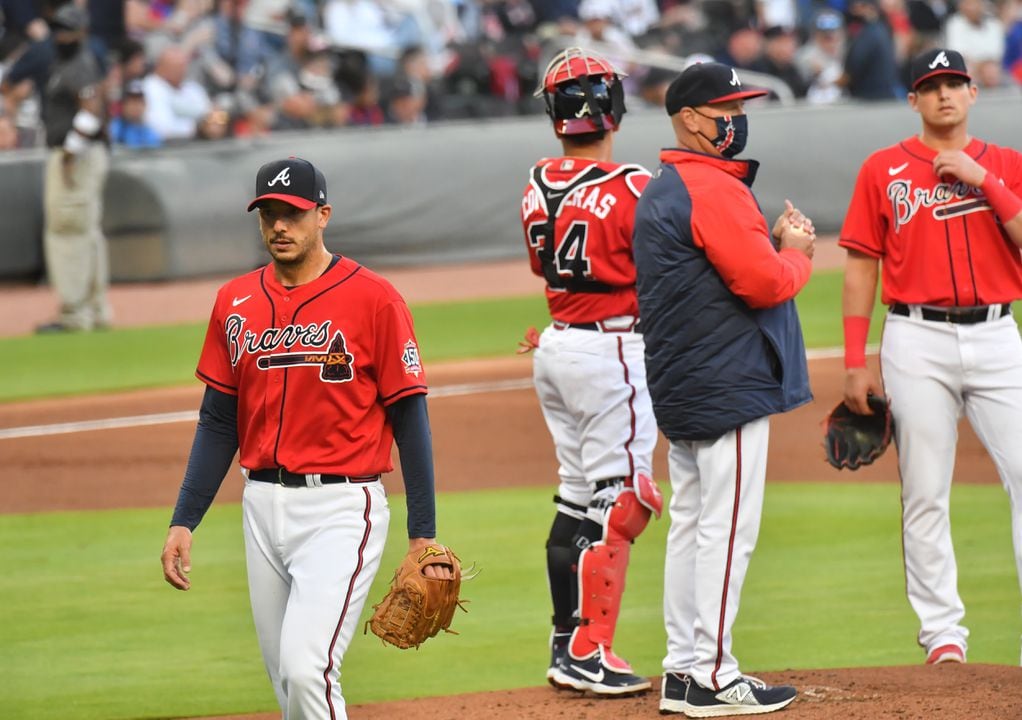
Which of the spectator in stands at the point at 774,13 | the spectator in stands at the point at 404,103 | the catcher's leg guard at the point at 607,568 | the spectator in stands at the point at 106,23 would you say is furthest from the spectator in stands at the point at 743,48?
the catcher's leg guard at the point at 607,568

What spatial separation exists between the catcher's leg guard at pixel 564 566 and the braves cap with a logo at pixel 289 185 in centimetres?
187

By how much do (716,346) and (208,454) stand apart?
1601 millimetres

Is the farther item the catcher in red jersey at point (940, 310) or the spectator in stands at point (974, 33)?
the spectator in stands at point (974, 33)

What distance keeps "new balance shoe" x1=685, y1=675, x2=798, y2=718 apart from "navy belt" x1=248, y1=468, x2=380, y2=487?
1387 mm

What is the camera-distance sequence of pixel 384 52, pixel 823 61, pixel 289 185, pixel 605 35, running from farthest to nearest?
pixel 823 61
pixel 605 35
pixel 384 52
pixel 289 185

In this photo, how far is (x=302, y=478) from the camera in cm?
447

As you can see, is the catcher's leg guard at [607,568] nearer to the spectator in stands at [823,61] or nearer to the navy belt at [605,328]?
the navy belt at [605,328]

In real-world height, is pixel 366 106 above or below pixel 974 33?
below

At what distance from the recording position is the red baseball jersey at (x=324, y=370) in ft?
14.7

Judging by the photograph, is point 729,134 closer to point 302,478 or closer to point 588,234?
point 588,234

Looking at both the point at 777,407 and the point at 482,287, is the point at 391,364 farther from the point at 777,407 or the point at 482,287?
the point at 482,287

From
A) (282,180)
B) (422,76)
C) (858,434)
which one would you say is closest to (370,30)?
(422,76)

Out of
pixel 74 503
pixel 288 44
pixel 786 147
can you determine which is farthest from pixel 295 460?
pixel 288 44

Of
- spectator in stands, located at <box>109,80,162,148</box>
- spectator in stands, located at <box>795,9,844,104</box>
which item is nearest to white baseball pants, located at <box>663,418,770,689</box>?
spectator in stands, located at <box>109,80,162,148</box>
